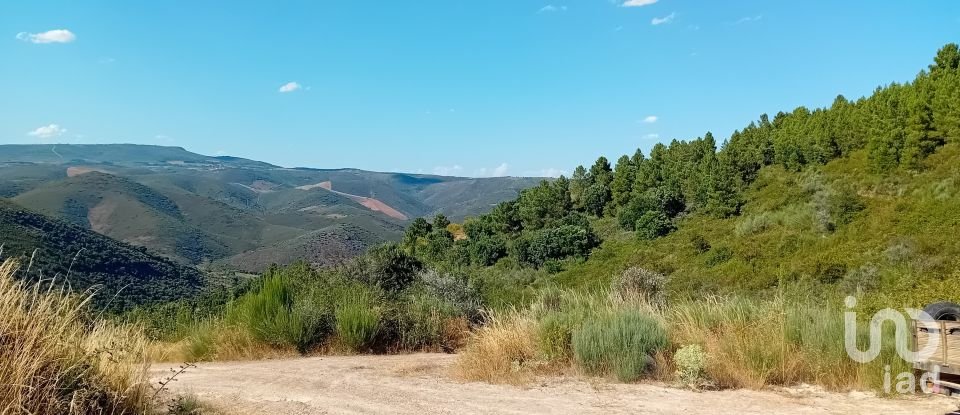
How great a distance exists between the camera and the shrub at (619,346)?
7.20 m

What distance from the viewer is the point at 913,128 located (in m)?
41.2

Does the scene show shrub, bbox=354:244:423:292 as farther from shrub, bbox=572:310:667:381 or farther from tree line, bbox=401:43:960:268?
tree line, bbox=401:43:960:268

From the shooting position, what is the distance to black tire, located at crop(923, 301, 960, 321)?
20.0 feet

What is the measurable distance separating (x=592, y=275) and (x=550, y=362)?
38504mm

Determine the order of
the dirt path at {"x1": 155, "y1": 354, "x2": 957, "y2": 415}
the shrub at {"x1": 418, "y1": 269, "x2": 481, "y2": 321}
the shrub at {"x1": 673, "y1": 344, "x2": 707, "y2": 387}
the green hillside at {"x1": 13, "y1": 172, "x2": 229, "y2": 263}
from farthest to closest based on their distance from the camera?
the green hillside at {"x1": 13, "y1": 172, "x2": 229, "y2": 263}
the shrub at {"x1": 418, "y1": 269, "x2": 481, "y2": 321}
the shrub at {"x1": 673, "y1": 344, "x2": 707, "y2": 387}
the dirt path at {"x1": 155, "y1": 354, "x2": 957, "y2": 415}

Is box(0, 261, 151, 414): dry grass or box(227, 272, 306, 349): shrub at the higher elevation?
box(0, 261, 151, 414): dry grass

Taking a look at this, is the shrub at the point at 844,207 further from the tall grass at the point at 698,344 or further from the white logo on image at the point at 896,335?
the white logo on image at the point at 896,335

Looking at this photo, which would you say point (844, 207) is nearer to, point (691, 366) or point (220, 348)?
point (691, 366)

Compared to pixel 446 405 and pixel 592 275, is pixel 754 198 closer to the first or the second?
pixel 592 275

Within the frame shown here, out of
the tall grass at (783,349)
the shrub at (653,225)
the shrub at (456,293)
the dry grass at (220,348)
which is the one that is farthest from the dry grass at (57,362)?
the shrub at (653,225)

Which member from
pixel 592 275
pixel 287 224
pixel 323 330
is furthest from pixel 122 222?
pixel 323 330

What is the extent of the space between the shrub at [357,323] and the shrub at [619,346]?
3626 millimetres

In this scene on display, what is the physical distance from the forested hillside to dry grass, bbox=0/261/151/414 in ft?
82.1

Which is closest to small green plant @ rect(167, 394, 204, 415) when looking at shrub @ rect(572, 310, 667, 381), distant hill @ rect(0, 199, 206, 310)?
shrub @ rect(572, 310, 667, 381)
